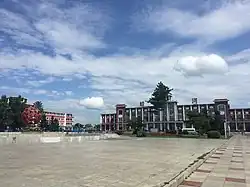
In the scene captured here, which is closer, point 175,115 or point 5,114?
point 5,114

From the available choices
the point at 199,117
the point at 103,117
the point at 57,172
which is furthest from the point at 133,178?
the point at 103,117

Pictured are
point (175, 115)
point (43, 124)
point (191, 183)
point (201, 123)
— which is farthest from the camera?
point (175, 115)

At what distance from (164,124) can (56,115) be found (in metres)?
61.3

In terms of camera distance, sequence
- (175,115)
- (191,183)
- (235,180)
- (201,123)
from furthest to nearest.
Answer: (175,115)
(201,123)
(235,180)
(191,183)

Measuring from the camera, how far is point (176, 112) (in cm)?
12250

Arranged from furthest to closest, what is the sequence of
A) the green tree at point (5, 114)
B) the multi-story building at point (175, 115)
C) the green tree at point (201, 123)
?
the multi-story building at point (175, 115)
the green tree at point (5, 114)
the green tree at point (201, 123)

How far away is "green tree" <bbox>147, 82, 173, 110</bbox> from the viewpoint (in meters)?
81.9

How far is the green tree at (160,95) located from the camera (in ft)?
269

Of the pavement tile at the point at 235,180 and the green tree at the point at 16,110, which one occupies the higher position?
the green tree at the point at 16,110

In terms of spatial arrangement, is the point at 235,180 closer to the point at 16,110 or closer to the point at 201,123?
the point at 201,123

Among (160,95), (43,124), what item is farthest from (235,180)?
(43,124)

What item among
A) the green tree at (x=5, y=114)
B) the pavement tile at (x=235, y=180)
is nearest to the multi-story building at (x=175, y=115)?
the green tree at (x=5, y=114)

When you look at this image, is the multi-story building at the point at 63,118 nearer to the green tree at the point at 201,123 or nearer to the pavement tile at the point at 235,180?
the green tree at the point at 201,123

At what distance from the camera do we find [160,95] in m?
82.0
